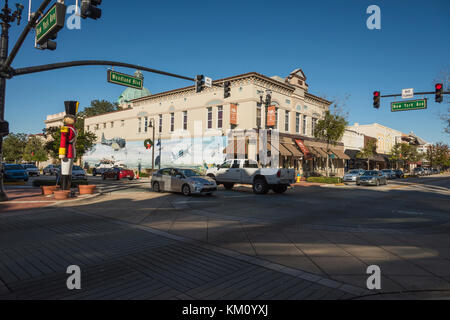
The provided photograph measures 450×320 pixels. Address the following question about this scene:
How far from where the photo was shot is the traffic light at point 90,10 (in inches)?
328

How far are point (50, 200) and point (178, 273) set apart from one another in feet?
36.5

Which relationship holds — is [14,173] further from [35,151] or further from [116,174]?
[35,151]

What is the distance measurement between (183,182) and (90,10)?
375 inches

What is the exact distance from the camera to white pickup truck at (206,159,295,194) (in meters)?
17.5

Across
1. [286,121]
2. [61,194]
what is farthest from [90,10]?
[286,121]

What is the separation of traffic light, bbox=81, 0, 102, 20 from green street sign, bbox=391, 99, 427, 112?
1842 cm

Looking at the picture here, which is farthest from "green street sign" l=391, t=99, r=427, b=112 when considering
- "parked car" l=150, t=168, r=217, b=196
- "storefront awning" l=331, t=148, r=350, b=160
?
"storefront awning" l=331, t=148, r=350, b=160

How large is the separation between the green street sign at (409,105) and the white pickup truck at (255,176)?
841cm

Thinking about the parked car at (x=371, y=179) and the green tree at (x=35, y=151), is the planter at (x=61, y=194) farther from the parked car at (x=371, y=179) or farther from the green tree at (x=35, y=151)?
the green tree at (x=35, y=151)

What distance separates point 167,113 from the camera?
132 ft

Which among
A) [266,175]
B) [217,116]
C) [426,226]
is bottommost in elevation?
[426,226]

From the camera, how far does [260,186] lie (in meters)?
17.8
